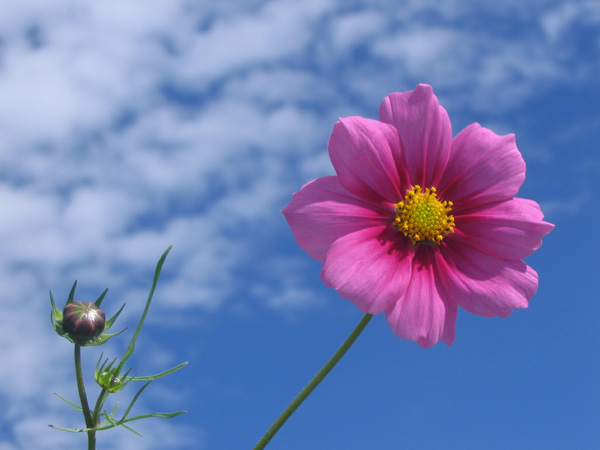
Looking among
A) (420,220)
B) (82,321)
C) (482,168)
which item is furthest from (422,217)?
(82,321)

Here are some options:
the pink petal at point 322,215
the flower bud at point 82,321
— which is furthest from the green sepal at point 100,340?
the pink petal at point 322,215

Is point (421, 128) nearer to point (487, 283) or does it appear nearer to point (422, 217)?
point (422, 217)

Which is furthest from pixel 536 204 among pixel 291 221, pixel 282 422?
pixel 282 422

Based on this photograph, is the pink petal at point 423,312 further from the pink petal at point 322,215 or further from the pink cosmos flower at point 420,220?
the pink petal at point 322,215

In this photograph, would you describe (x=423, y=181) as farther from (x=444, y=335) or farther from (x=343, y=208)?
(x=444, y=335)

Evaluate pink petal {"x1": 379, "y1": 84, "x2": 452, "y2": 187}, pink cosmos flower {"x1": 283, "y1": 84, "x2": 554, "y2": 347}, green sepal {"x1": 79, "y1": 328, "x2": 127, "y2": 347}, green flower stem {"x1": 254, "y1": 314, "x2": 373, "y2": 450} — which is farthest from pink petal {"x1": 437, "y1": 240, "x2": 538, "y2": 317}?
green sepal {"x1": 79, "y1": 328, "x2": 127, "y2": 347}

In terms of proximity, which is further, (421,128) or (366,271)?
(421,128)
